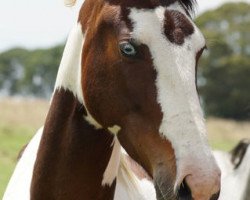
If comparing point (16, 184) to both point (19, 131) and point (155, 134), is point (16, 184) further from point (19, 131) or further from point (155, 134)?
Result: point (19, 131)

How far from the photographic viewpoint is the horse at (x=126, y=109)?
3.18 meters

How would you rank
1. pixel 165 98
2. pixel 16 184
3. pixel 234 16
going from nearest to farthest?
pixel 165 98 → pixel 16 184 → pixel 234 16

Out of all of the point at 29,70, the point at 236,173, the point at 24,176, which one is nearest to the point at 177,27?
the point at 24,176

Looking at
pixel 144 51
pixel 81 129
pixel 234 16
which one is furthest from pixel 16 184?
pixel 234 16

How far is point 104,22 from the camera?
3566 mm

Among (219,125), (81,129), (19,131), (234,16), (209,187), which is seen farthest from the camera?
(234,16)

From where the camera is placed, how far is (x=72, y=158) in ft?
12.5

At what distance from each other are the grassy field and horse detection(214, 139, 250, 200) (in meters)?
9.01

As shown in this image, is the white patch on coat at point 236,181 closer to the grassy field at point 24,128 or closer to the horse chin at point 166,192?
the horse chin at point 166,192

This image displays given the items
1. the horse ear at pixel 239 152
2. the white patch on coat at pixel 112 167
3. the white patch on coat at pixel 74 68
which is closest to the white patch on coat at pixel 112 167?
the white patch on coat at pixel 112 167

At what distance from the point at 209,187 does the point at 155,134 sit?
43 cm

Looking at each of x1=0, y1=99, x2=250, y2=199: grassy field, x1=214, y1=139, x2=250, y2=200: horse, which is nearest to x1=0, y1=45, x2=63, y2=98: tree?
x1=0, y1=99, x2=250, y2=199: grassy field

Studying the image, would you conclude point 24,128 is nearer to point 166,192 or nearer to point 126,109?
point 126,109

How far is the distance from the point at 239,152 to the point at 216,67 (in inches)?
1521
